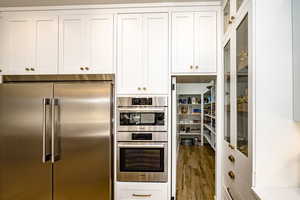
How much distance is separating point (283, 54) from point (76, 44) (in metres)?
2.10

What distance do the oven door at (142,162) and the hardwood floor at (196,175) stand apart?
40.4 inches

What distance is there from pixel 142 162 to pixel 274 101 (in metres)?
1.56

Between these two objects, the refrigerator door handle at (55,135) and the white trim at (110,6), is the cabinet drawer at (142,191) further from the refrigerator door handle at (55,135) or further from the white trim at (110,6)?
the white trim at (110,6)

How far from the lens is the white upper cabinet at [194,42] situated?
7.86 ft

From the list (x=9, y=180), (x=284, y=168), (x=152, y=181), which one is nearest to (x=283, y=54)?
(x=284, y=168)

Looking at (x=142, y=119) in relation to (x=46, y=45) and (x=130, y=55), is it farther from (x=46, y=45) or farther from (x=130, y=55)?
(x=46, y=45)

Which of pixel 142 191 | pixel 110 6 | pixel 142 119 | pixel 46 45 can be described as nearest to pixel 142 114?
pixel 142 119

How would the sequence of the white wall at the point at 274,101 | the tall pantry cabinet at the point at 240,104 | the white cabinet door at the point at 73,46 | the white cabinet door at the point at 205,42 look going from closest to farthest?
the white wall at the point at 274,101 → the tall pantry cabinet at the point at 240,104 → the white cabinet door at the point at 205,42 → the white cabinet door at the point at 73,46

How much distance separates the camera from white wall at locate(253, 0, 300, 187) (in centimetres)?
130

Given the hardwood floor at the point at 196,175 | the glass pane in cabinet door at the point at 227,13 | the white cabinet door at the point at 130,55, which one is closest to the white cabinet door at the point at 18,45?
the white cabinet door at the point at 130,55

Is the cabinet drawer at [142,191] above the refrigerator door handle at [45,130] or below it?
below

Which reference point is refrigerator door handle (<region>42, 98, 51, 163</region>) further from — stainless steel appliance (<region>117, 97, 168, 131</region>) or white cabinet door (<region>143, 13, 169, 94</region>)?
white cabinet door (<region>143, 13, 169, 94</region>)

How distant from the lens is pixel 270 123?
1312mm

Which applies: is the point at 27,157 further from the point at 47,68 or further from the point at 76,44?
the point at 76,44
